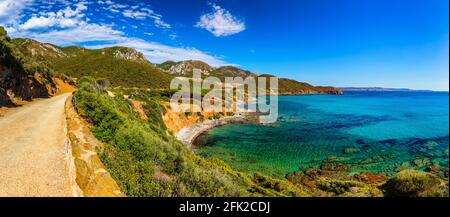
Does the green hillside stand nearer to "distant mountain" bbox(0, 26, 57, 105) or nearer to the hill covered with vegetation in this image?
"distant mountain" bbox(0, 26, 57, 105)

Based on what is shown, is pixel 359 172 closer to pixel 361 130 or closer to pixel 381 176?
pixel 381 176

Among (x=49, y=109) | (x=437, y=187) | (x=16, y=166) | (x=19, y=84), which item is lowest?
(x=437, y=187)

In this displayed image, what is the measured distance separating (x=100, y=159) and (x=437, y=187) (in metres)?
15.4

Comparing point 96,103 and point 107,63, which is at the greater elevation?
point 107,63

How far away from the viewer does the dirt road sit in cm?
648

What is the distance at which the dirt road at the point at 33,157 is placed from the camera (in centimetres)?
648

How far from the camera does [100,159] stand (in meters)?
7.58

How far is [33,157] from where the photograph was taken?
8227mm

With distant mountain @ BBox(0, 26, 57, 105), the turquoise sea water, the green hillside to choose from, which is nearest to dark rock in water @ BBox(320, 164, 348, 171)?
the turquoise sea water

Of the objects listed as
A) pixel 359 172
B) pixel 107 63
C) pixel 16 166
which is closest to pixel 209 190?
pixel 16 166

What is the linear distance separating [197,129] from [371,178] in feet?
75.3

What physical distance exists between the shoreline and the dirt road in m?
16.4

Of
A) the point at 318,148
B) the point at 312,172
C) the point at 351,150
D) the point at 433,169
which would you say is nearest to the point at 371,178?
the point at 312,172

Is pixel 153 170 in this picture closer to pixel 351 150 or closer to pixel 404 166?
pixel 404 166
